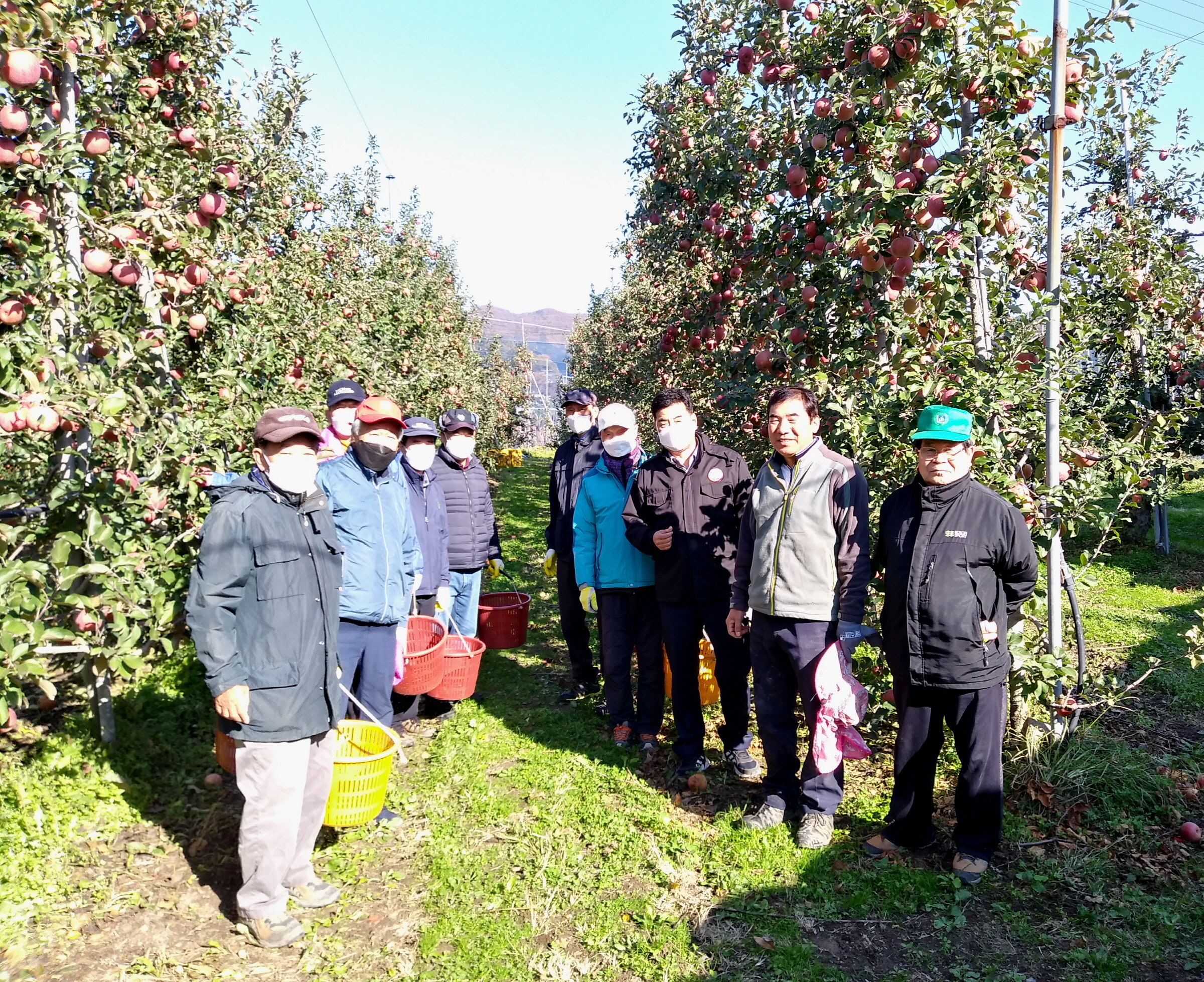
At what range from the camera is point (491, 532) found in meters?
5.90

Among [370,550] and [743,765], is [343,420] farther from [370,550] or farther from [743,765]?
[743,765]

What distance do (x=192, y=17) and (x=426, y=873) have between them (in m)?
4.54

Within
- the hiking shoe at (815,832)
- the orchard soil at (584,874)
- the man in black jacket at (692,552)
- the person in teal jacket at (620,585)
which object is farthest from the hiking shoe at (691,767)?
the hiking shoe at (815,832)

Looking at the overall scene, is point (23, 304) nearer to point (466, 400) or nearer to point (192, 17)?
point (192, 17)

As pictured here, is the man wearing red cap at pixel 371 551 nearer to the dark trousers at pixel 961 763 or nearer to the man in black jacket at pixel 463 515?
the man in black jacket at pixel 463 515

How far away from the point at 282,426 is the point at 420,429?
2.02 metres

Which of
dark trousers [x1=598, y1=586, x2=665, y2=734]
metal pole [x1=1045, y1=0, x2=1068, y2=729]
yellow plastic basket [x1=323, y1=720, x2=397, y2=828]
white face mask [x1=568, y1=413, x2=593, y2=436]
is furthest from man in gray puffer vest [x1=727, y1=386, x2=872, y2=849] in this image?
white face mask [x1=568, y1=413, x2=593, y2=436]

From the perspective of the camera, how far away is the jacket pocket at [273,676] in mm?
2977

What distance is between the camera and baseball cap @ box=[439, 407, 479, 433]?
18.3ft

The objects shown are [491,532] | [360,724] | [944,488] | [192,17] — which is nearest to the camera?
[944,488]

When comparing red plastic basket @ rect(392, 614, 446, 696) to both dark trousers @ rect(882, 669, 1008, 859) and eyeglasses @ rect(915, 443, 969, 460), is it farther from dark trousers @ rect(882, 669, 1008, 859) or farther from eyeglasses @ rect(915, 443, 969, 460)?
eyeglasses @ rect(915, 443, 969, 460)

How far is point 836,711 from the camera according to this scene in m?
3.46

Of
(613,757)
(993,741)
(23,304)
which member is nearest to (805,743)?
(613,757)

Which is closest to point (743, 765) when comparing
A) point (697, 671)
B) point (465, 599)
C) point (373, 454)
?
point (697, 671)
